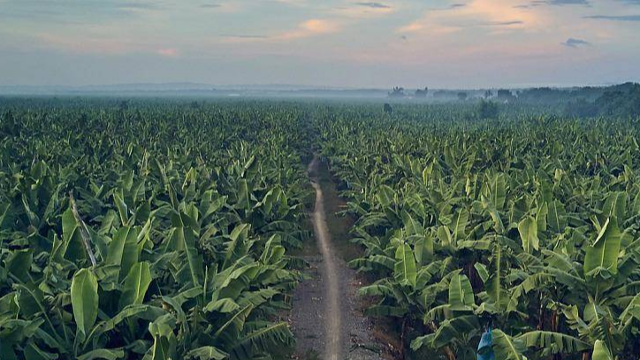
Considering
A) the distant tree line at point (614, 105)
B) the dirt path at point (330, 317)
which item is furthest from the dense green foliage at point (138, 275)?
the distant tree line at point (614, 105)

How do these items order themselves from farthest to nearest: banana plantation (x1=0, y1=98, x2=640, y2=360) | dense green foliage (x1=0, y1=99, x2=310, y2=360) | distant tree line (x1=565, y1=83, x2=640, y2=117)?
distant tree line (x1=565, y1=83, x2=640, y2=117) → banana plantation (x1=0, y1=98, x2=640, y2=360) → dense green foliage (x1=0, y1=99, x2=310, y2=360)

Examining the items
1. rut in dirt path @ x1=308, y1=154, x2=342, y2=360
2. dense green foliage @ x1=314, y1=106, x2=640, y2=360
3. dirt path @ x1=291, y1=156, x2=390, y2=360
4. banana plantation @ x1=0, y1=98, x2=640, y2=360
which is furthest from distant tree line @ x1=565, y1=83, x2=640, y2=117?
dirt path @ x1=291, y1=156, x2=390, y2=360

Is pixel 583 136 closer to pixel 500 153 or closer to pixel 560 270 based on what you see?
pixel 500 153

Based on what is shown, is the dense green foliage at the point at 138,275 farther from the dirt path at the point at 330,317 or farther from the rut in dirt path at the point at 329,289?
the rut in dirt path at the point at 329,289

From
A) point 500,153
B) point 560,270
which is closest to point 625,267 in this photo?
point 560,270

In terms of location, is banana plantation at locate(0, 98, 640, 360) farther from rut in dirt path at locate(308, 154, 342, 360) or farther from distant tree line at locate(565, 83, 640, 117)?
distant tree line at locate(565, 83, 640, 117)

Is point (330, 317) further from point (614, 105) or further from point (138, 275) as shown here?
point (614, 105)

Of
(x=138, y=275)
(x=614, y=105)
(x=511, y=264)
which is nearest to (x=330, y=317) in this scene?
(x=511, y=264)
